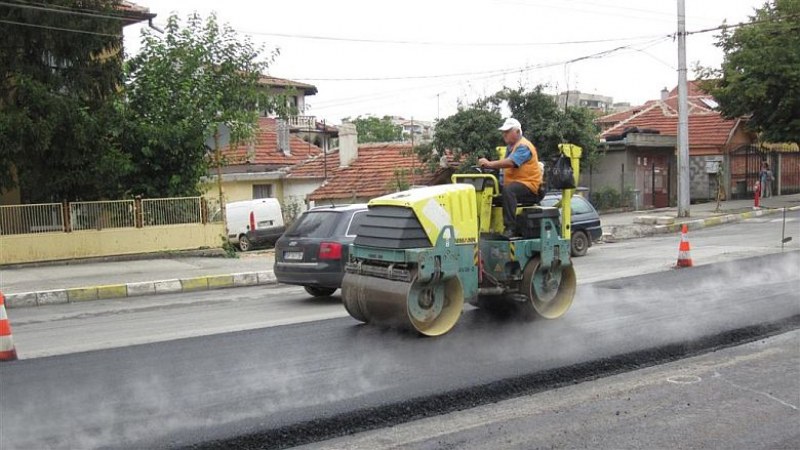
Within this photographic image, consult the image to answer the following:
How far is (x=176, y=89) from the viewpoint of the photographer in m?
19.3

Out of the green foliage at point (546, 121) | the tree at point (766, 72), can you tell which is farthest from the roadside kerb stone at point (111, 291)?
the tree at point (766, 72)

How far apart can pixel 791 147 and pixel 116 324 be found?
35.1m

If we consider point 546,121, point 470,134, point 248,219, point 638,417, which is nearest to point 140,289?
point 638,417

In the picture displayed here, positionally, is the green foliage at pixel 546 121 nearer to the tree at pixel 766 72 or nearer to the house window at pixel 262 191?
the tree at pixel 766 72

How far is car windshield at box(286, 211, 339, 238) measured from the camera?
11781 millimetres

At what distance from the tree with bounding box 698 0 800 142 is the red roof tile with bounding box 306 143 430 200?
1196 cm

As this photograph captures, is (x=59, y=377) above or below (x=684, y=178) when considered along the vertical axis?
below

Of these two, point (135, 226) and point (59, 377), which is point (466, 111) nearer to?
point (135, 226)

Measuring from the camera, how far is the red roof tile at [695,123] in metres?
32.8

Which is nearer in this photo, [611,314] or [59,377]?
[59,377]

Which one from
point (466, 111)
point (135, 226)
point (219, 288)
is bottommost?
point (219, 288)

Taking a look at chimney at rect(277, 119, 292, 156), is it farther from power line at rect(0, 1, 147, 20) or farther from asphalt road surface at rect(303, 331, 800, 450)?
asphalt road surface at rect(303, 331, 800, 450)

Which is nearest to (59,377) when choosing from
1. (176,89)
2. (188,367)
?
(188,367)

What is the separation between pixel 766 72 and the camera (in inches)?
1029
